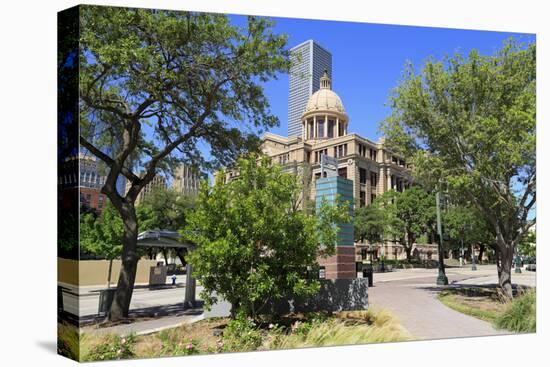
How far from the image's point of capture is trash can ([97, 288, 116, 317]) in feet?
40.7

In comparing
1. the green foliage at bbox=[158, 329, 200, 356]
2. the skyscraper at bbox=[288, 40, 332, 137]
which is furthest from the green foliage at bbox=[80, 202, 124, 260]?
the skyscraper at bbox=[288, 40, 332, 137]

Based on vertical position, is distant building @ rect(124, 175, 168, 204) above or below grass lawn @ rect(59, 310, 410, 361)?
above

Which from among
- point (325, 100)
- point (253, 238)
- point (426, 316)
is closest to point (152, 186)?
point (253, 238)

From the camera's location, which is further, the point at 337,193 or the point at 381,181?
the point at 381,181

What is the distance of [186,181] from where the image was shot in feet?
49.4

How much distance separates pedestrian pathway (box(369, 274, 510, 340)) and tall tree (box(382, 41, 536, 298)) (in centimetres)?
267

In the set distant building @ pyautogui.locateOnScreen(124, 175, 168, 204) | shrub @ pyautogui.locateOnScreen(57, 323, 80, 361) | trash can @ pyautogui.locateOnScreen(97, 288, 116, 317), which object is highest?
distant building @ pyautogui.locateOnScreen(124, 175, 168, 204)

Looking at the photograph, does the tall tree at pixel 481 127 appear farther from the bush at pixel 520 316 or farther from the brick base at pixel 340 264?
the brick base at pixel 340 264

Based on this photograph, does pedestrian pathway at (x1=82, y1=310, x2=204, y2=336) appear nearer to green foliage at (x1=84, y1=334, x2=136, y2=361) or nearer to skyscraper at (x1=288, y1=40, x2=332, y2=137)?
green foliage at (x1=84, y1=334, x2=136, y2=361)

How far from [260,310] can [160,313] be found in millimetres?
2747

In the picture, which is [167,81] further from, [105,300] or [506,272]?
[506,272]

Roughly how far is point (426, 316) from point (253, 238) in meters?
6.42

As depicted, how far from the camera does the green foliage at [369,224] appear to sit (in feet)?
137

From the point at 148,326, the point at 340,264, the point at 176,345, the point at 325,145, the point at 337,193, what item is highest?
the point at 325,145
